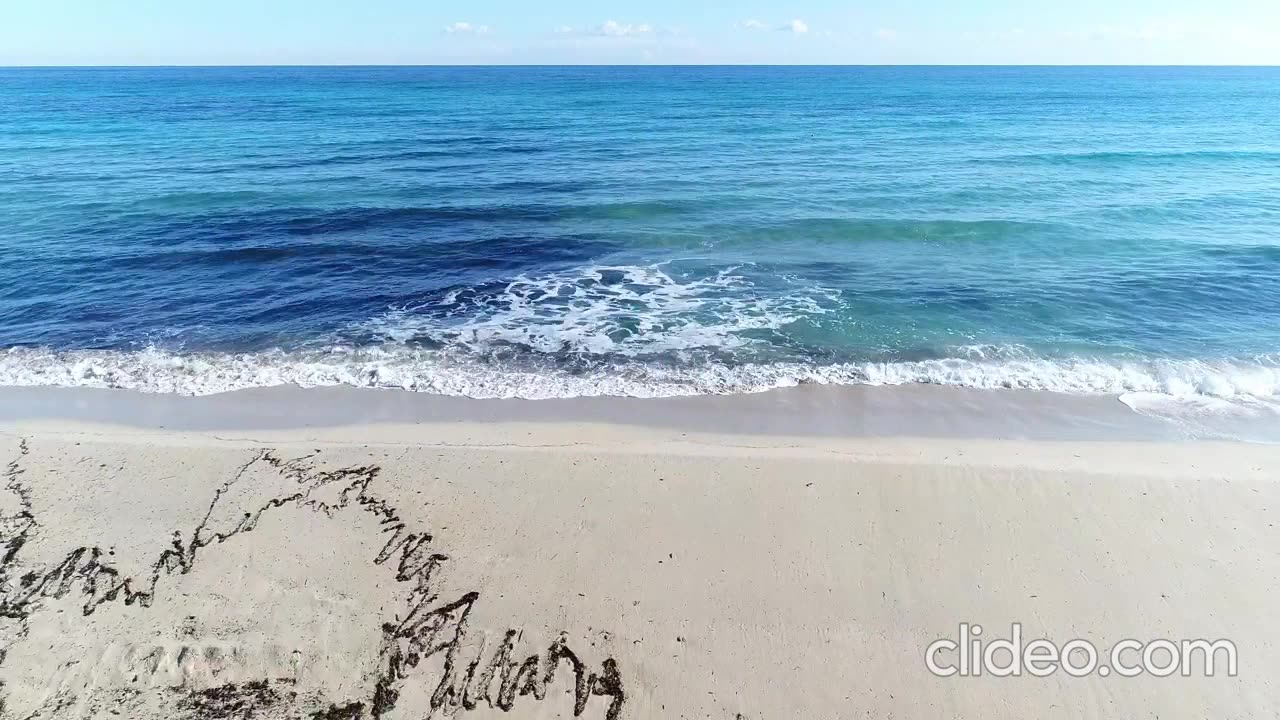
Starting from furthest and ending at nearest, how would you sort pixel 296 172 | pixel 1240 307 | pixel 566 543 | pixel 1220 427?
pixel 296 172, pixel 1240 307, pixel 1220 427, pixel 566 543

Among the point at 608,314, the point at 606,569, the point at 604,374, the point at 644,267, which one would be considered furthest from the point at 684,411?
the point at 644,267

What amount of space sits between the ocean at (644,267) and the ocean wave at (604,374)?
6 cm

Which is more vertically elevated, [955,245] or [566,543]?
[955,245]

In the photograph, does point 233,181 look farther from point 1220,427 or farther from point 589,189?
point 1220,427

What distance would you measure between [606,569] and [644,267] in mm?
12029

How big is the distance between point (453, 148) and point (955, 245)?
28913 millimetres

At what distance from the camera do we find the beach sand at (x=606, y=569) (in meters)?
6.11

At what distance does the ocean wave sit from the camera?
38.3 ft

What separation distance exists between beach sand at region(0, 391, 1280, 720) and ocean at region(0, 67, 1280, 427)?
2492mm

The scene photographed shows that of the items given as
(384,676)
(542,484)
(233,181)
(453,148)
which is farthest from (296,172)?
(384,676)

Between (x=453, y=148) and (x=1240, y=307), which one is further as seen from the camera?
(x=453, y=148)

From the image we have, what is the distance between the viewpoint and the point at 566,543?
784 centimetres

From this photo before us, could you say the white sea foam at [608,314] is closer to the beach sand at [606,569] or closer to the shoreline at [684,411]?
the shoreline at [684,411]

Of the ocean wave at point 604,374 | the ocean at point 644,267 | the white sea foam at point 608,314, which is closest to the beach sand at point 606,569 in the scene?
the ocean wave at point 604,374
